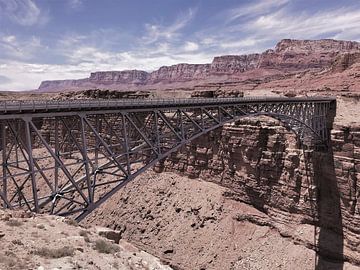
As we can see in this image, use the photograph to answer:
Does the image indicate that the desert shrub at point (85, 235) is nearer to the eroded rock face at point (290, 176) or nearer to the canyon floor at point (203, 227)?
the canyon floor at point (203, 227)

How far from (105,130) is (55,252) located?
38561mm

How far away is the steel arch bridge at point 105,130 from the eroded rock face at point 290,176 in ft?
8.19

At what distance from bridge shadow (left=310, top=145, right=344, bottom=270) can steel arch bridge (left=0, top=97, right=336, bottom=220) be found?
2.58 m

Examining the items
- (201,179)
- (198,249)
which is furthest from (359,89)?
(198,249)

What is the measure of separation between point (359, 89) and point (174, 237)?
125 feet

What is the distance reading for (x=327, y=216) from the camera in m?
31.8

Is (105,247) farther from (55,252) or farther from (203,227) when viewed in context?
(203,227)

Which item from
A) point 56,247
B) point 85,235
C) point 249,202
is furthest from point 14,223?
point 249,202

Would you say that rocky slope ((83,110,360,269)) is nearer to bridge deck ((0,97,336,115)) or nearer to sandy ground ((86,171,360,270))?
sandy ground ((86,171,360,270))

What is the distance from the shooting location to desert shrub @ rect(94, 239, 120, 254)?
10.7m

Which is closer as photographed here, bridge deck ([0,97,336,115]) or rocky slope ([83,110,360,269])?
bridge deck ([0,97,336,115])

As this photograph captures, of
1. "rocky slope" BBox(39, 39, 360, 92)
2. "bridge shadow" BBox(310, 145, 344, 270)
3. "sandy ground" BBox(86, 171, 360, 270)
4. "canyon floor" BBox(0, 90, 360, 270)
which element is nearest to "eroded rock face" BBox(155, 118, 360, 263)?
"bridge shadow" BBox(310, 145, 344, 270)

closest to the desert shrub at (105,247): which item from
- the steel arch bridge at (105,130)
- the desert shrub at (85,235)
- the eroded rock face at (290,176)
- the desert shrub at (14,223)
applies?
the desert shrub at (85,235)

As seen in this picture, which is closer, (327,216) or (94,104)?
(94,104)
